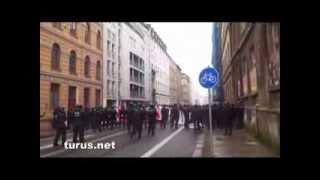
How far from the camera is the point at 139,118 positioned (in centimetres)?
1422

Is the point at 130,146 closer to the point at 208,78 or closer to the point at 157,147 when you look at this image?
A: the point at 157,147

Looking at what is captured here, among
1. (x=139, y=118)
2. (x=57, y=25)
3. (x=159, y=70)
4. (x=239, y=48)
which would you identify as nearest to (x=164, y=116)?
(x=139, y=118)

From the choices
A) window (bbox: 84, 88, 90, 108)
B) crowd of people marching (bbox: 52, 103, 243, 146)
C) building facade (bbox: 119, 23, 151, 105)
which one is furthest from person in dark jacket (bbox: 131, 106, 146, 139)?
window (bbox: 84, 88, 90, 108)

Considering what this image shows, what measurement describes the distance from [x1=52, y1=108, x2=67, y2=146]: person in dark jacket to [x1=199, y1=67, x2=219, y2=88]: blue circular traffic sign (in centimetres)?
346

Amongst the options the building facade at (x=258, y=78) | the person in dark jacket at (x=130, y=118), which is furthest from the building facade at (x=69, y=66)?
the building facade at (x=258, y=78)
